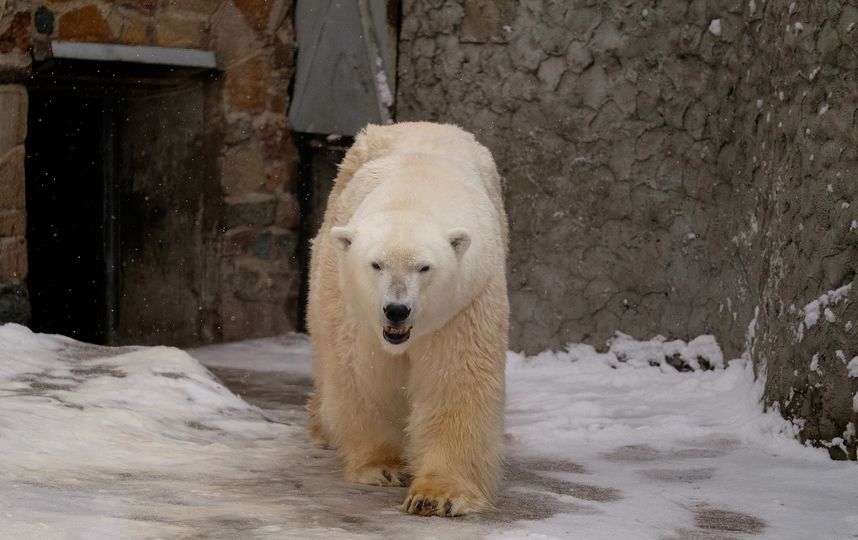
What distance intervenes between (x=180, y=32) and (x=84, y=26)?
656mm

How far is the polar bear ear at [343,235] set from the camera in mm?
3699

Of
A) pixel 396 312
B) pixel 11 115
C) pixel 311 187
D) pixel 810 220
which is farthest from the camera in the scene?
pixel 311 187

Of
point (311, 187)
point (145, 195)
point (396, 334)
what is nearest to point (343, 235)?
point (396, 334)

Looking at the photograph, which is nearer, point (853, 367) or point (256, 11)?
point (853, 367)

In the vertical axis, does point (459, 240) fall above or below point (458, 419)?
above

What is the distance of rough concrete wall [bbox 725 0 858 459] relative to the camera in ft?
14.4

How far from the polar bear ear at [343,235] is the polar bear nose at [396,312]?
375 mm

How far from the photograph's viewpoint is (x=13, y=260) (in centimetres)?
661

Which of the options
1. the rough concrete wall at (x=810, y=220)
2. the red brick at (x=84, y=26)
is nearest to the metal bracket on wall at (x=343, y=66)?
the red brick at (x=84, y=26)


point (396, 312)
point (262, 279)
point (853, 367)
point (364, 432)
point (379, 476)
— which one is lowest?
point (262, 279)

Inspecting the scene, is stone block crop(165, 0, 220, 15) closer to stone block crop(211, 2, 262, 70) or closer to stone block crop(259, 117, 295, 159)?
stone block crop(211, 2, 262, 70)

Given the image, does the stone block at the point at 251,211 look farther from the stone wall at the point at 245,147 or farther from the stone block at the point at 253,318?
the stone block at the point at 253,318

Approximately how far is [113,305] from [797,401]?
5299 mm

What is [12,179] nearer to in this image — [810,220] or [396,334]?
[396,334]
